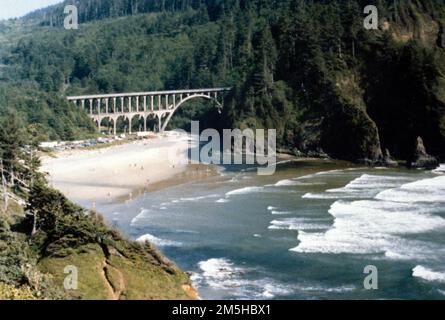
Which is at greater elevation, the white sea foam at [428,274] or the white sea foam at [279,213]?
the white sea foam at [279,213]

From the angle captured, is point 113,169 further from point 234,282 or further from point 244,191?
point 234,282

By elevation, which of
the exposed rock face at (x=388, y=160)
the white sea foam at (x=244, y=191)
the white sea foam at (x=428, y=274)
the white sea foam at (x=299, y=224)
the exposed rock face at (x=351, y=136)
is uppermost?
A: the exposed rock face at (x=351, y=136)

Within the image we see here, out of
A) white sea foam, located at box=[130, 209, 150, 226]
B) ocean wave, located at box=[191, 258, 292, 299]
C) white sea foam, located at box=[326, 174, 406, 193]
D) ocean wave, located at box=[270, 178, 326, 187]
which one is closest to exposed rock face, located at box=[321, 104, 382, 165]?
white sea foam, located at box=[326, 174, 406, 193]

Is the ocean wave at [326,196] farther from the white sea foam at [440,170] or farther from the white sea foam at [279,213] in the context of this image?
the white sea foam at [440,170]

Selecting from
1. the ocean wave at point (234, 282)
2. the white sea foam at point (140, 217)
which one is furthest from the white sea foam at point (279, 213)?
the ocean wave at point (234, 282)

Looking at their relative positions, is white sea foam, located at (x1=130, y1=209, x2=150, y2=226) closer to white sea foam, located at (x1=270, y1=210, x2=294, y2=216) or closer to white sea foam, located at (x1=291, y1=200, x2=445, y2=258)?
white sea foam, located at (x1=270, y1=210, x2=294, y2=216)

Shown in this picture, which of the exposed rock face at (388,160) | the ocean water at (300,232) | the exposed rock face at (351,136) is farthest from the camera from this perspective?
the exposed rock face at (351,136)
